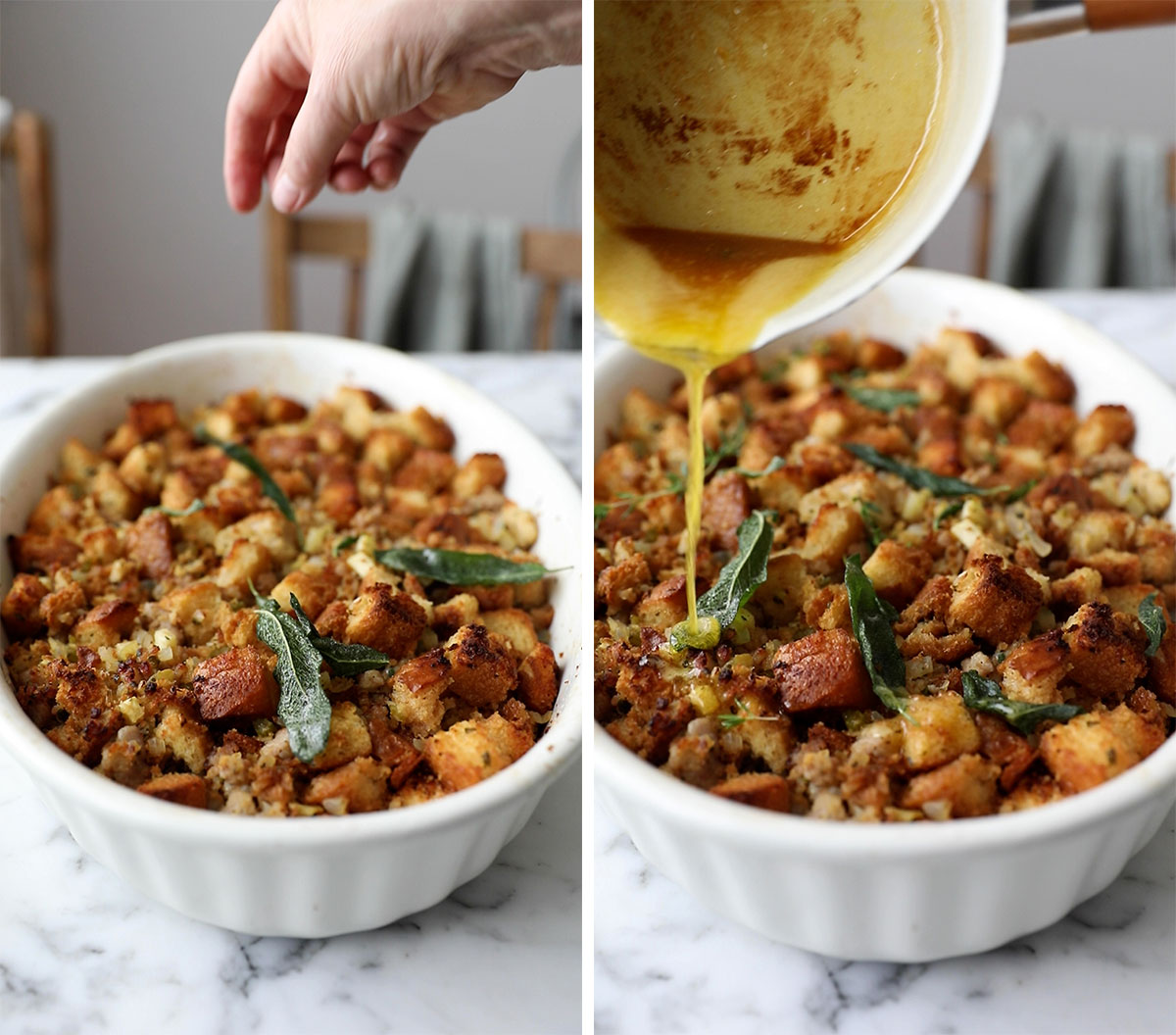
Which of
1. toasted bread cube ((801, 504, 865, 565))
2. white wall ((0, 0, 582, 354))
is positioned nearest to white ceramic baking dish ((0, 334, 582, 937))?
toasted bread cube ((801, 504, 865, 565))

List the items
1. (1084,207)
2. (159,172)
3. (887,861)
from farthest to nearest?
(159,172) → (1084,207) → (887,861)

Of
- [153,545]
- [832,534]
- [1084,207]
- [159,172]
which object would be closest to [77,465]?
[153,545]

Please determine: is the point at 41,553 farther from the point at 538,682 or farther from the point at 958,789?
the point at 958,789

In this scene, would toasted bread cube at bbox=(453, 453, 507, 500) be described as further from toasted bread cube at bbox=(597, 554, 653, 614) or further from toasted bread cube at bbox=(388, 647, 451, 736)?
toasted bread cube at bbox=(388, 647, 451, 736)

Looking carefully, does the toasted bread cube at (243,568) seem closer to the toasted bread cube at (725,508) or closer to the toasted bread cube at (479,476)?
the toasted bread cube at (479,476)

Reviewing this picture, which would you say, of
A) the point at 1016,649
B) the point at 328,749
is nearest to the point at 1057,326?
the point at 1016,649

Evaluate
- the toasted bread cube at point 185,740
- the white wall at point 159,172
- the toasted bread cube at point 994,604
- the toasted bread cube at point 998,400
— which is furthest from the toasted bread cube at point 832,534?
the white wall at point 159,172
